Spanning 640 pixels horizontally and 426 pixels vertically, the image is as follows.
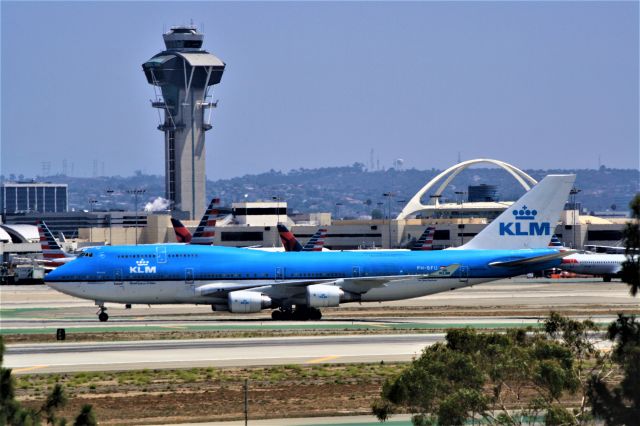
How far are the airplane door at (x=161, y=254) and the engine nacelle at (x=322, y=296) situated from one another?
28.2 feet

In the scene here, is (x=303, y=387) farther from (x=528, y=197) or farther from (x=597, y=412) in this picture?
(x=528, y=197)

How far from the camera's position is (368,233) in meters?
189

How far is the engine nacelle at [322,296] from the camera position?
6888 cm

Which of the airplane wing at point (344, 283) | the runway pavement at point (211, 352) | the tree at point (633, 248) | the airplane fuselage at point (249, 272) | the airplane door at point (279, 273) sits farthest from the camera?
the airplane door at point (279, 273)

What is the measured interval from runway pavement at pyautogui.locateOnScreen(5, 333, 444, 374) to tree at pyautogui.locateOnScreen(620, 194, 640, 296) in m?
23.8

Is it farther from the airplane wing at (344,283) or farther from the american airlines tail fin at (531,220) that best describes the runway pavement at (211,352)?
the american airlines tail fin at (531,220)

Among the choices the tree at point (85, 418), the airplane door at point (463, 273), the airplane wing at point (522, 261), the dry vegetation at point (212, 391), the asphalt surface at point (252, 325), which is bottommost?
the dry vegetation at point (212, 391)

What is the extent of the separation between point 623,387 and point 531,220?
46097 millimetres

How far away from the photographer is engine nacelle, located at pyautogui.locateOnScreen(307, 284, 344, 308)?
68875mm

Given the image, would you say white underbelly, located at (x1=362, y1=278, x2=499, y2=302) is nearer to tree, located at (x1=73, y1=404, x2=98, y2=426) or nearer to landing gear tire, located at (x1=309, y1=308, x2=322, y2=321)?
landing gear tire, located at (x1=309, y1=308, x2=322, y2=321)

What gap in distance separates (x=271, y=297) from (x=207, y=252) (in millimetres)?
4640

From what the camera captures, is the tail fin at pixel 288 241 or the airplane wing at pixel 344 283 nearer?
the airplane wing at pixel 344 283

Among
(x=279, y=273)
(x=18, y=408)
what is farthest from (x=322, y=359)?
(x=18, y=408)

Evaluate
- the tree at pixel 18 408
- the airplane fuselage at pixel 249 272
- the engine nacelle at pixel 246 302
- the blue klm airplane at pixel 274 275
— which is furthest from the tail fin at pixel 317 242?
the tree at pixel 18 408
